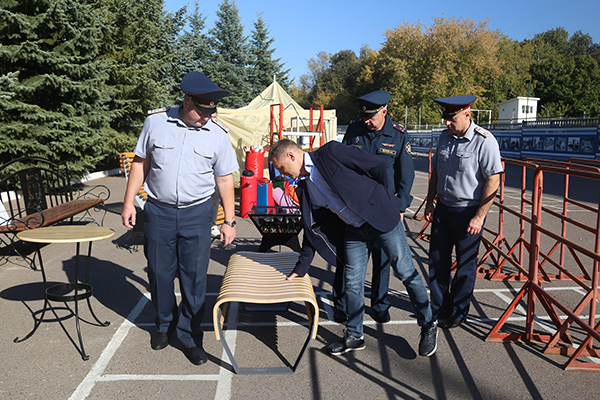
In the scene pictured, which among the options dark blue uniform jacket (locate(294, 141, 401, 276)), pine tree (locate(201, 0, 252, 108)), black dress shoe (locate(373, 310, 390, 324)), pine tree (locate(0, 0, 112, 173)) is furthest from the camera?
pine tree (locate(201, 0, 252, 108))

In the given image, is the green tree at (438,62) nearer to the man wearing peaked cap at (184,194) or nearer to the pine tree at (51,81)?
the pine tree at (51,81)

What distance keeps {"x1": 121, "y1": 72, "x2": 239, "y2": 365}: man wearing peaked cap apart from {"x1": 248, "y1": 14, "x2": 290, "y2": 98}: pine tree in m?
37.5

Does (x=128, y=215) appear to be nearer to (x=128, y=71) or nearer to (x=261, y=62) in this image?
(x=128, y=71)

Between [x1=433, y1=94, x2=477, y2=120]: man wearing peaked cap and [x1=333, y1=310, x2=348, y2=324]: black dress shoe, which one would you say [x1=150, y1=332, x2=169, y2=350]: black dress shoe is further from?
[x1=433, y1=94, x2=477, y2=120]: man wearing peaked cap

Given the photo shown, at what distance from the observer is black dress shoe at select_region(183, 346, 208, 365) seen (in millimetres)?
3584

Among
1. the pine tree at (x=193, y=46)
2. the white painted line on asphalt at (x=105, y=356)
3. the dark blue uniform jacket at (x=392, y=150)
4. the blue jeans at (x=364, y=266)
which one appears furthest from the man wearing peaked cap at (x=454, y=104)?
the pine tree at (x=193, y=46)

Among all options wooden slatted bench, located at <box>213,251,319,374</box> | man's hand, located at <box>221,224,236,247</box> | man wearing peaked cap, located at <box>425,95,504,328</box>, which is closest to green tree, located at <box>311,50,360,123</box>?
man wearing peaked cap, located at <box>425,95,504,328</box>

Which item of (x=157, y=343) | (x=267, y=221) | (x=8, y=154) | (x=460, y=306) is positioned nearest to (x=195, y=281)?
(x=157, y=343)

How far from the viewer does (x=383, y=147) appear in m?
4.20

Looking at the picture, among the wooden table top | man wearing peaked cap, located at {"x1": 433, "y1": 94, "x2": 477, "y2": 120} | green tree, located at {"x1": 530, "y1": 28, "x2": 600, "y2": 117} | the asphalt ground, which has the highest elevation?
green tree, located at {"x1": 530, "y1": 28, "x2": 600, "y2": 117}

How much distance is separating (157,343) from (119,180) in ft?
50.4

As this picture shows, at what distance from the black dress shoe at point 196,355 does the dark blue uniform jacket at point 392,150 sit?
2.16 metres

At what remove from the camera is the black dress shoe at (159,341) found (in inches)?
149

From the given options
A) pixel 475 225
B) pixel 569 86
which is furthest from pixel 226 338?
pixel 569 86
